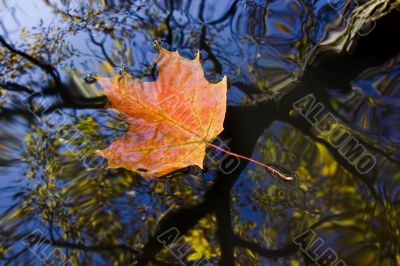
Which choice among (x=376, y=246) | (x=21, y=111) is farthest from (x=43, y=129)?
(x=376, y=246)

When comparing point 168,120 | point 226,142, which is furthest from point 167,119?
point 226,142

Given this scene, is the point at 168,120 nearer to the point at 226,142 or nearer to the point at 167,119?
the point at 167,119

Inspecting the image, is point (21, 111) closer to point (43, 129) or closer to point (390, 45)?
point (43, 129)
